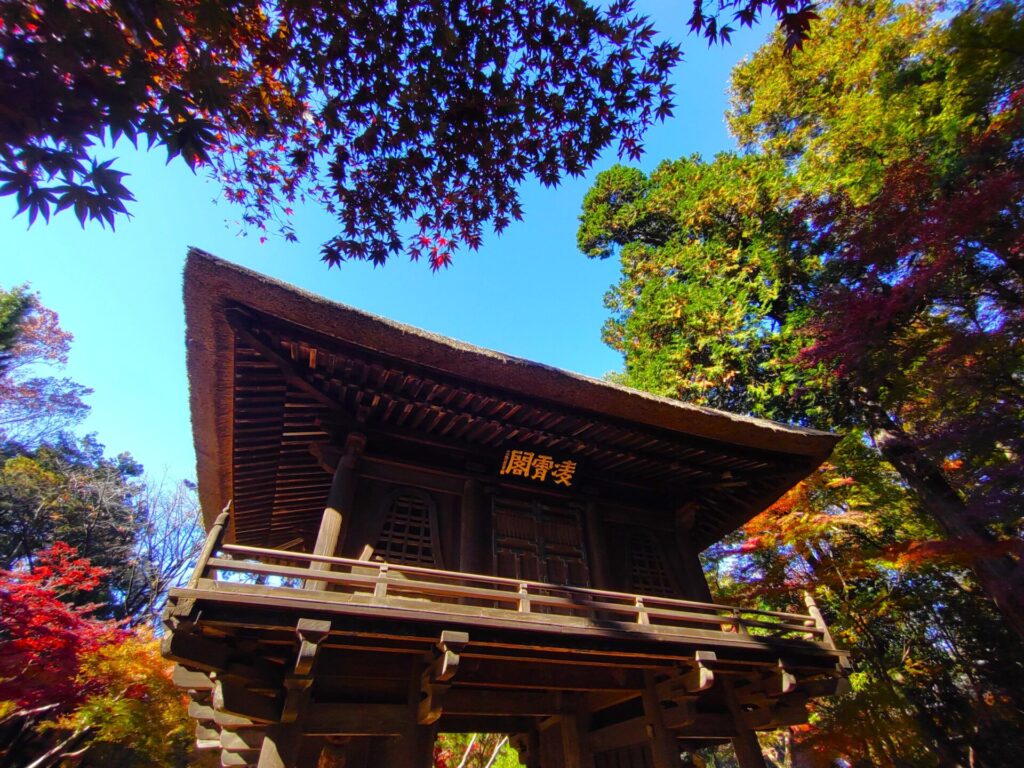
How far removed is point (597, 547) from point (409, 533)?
106 inches

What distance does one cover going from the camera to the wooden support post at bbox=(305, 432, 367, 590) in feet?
17.8

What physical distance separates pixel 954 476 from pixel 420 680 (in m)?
13.4

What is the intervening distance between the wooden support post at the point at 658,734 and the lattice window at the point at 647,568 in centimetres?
148

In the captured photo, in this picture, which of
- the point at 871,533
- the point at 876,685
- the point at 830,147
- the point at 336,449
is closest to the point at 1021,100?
the point at 830,147

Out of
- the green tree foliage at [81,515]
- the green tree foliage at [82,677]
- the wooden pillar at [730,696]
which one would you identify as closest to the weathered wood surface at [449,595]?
the wooden pillar at [730,696]

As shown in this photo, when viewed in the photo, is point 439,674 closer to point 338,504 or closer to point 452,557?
point 452,557

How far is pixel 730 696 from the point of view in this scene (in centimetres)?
639

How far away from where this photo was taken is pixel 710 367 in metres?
13.5

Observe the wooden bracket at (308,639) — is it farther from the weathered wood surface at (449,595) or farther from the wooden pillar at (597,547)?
the wooden pillar at (597,547)

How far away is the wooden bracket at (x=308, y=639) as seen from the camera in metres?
3.98

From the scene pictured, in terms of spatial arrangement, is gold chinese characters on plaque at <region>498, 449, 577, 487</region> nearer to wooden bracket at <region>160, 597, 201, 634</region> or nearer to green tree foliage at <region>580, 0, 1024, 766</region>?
wooden bracket at <region>160, 597, 201, 634</region>

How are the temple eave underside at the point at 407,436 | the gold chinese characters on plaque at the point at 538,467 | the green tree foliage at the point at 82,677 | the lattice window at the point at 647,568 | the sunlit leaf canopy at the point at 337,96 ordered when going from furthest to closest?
the green tree foliage at the point at 82,677 → the lattice window at the point at 647,568 → the gold chinese characters on plaque at the point at 538,467 → the temple eave underside at the point at 407,436 → the sunlit leaf canopy at the point at 337,96

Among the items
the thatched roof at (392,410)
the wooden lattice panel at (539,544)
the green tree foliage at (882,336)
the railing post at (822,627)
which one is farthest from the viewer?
the green tree foliage at (882,336)

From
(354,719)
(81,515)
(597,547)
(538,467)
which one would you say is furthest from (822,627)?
(81,515)
